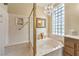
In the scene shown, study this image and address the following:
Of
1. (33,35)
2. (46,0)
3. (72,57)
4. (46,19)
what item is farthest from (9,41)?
(72,57)

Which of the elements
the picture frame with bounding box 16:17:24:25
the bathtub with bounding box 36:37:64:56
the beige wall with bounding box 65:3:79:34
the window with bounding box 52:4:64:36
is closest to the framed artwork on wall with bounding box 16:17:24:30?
the picture frame with bounding box 16:17:24:25

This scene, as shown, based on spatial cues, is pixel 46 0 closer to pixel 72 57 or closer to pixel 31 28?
pixel 31 28

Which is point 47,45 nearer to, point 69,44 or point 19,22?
point 69,44

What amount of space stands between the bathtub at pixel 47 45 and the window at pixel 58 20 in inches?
4.8

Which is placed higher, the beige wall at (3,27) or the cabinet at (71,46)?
the beige wall at (3,27)

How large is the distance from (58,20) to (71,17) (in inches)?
6.5

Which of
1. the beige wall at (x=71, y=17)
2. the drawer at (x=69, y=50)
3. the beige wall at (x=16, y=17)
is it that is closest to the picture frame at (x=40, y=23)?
the beige wall at (x=16, y=17)

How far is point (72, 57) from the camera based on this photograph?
113 centimetres

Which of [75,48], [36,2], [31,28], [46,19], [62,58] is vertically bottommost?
[62,58]

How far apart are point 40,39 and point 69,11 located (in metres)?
0.51

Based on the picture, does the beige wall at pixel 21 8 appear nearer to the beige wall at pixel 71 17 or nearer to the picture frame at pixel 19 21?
the picture frame at pixel 19 21

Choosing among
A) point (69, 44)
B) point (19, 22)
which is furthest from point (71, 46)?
point (19, 22)

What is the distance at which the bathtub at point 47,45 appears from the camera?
118 centimetres

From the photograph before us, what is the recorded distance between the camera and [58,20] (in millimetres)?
1219
